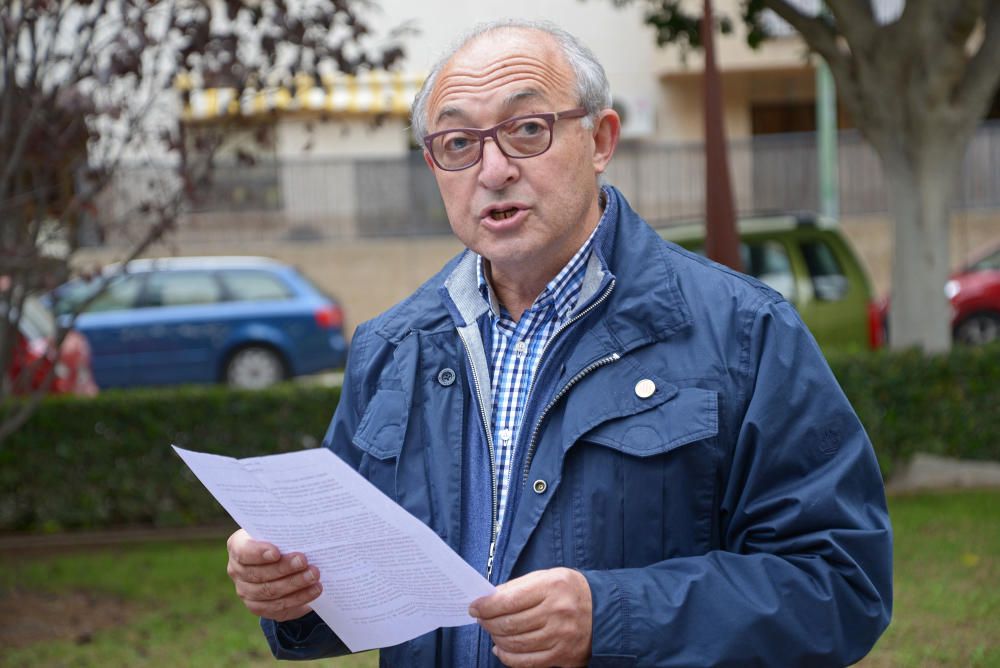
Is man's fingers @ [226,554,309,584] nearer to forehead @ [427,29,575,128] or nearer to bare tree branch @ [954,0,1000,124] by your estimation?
forehead @ [427,29,575,128]

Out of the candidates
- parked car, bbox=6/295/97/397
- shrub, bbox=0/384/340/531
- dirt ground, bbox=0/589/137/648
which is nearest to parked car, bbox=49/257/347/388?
parked car, bbox=6/295/97/397

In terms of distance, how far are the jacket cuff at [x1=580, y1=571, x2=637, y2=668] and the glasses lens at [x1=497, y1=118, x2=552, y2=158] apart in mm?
732

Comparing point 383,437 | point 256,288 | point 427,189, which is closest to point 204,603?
point 383,437

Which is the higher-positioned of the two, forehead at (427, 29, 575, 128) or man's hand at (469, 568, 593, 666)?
forehead at (427, 29, 575, 128)

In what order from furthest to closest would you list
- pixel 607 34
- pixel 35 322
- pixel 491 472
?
pixel 607 34
pixel 35 322
pixel 491 472

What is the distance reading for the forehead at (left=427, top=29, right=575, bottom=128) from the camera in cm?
220

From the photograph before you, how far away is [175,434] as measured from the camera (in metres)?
8.27

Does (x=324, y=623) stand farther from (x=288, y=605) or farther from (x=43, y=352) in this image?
(x=43, y=352)

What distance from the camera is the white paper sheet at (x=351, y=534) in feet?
6.18

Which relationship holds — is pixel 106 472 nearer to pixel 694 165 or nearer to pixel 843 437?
pixel 843 437

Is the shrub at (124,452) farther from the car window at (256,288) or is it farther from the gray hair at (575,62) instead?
the car window at (256,288)

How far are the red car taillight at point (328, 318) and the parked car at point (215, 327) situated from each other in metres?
0.01

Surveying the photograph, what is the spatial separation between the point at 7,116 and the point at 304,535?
204 inches

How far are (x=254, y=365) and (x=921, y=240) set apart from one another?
9514 mm
